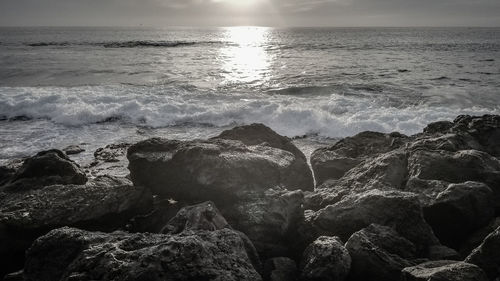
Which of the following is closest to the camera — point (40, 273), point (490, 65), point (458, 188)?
point (40, 273)

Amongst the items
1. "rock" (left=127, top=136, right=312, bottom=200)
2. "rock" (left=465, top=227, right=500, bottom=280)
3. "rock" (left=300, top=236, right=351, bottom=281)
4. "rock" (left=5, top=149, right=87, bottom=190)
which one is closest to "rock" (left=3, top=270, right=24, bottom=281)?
"rock" (left=5, top=149, right=87, bottom=190)

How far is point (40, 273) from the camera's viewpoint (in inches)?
156

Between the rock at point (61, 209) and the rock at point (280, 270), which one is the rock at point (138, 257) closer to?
the rock at point (280, 270)

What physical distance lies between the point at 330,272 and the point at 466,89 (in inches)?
773

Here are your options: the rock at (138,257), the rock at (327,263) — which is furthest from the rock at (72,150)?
the rock at (327,263)

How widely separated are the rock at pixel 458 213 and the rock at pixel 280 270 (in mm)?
2302

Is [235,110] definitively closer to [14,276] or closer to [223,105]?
[223,105]

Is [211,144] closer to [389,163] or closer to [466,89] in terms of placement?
[389,163]

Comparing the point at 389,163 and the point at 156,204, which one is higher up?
the point at 389,163

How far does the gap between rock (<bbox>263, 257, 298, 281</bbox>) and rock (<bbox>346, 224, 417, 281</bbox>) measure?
0.65 meters

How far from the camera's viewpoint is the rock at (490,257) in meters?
4.06

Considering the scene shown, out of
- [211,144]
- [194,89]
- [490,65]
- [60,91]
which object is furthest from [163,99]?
[490,65]

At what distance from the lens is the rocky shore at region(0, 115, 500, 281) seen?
144 inches

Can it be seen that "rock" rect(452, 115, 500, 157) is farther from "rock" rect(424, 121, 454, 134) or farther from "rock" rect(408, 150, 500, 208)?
"rock" rect(408, 150, 500, 208)
